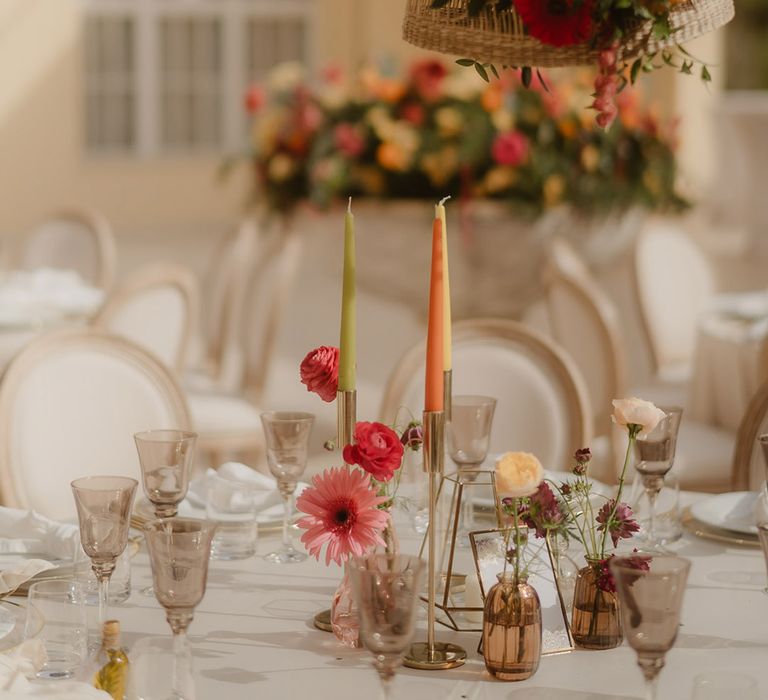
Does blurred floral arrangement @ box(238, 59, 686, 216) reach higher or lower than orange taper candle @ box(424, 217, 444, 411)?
higher

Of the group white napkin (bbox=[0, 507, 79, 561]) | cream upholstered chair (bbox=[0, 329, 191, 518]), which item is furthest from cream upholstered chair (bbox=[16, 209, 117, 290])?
white napkin (bbox=[0, 507, 79, 561])

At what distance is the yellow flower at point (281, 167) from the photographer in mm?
5168

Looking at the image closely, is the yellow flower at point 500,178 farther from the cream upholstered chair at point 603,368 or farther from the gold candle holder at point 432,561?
the gold candle holder at point 432,561

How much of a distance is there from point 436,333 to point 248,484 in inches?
25.0

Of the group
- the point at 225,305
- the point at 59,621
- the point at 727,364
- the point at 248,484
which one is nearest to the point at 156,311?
the point at 225,305

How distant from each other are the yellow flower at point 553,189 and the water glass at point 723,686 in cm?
373

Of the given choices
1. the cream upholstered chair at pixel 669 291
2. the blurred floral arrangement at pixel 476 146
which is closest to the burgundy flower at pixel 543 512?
the cream upholstered chair at pixel 669 291

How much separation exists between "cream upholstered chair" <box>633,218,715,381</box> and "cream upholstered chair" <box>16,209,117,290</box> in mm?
1979

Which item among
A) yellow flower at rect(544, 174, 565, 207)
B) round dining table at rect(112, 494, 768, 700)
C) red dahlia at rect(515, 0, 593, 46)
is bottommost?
round dining table at rect(112, 494, 768, 700)

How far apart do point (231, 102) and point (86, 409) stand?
30.7 ft

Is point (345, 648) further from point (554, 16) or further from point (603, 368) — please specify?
point (603, 368)

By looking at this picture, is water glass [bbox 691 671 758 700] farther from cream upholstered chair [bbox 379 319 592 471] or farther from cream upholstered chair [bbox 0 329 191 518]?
cream upholstered chair [bbox 0 329 191 518]

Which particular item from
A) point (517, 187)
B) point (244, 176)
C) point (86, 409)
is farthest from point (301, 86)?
point (244, 176)

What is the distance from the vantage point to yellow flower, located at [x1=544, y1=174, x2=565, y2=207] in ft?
16.0
